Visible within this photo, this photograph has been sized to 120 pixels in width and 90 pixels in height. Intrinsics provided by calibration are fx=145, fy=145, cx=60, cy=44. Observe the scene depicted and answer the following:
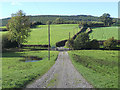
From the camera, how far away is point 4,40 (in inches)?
2820

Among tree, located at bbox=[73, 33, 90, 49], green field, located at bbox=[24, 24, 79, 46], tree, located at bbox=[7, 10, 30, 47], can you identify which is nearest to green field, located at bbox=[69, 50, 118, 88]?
tree, located at bbox=[73, 33, 90, 49]

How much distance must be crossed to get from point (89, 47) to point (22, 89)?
65.2 m

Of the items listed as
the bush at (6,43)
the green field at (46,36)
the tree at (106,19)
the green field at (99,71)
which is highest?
the tree at (106,19)

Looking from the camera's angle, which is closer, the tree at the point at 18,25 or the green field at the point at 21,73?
the green field at the point at 21,73

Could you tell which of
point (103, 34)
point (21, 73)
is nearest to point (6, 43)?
point (21, 73)

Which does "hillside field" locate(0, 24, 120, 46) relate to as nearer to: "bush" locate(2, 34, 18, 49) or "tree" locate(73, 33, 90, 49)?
"bush" locate(2, 34, 18, 49)

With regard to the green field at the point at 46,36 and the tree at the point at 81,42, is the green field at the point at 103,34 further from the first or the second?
the tree at the point at 81,42

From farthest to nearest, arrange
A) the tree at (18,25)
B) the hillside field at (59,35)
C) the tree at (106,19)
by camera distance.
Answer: the tree at (106,19), the hillside field at (59,35), the tree at (18,25)

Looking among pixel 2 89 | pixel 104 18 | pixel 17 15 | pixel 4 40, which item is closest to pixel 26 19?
pixel 17 15

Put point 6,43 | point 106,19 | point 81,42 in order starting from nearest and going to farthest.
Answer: point 6,43
point 81,42
point 106,19

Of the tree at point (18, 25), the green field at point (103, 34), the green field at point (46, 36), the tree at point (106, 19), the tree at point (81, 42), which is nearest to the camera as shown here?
the tree at point (18, 25)

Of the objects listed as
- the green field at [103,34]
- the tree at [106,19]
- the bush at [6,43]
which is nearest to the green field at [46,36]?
the bush at [6,43]

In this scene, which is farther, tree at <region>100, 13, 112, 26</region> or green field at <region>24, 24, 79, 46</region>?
tree at <region>100, 13, 112, 26</region>

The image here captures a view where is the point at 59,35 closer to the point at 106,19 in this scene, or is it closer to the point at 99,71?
the point at 106,19
